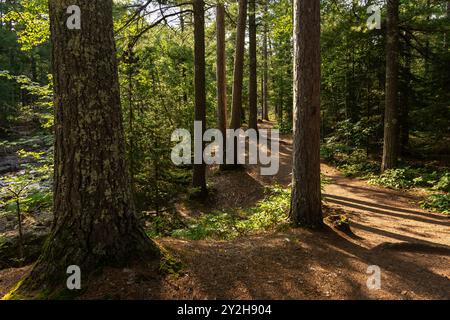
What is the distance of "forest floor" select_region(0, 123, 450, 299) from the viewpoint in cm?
350

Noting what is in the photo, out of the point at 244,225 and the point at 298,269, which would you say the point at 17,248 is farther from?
the point at 298,269

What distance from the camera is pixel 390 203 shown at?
9500mm

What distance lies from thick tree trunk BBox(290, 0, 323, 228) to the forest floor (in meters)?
0.51

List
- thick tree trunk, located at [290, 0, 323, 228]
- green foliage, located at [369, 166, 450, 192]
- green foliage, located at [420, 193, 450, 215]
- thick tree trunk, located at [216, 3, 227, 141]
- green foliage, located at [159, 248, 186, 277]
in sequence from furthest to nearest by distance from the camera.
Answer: thick tree trunk, located at [216, 3, 227, 141], green foliage, located at [369, 166, 450, 192], green foliage, located at [420, 193, 450, 215], thick tree trunk, located at [290, 0, 323, 228], green foliage, located at [159, 248, 186, 277]

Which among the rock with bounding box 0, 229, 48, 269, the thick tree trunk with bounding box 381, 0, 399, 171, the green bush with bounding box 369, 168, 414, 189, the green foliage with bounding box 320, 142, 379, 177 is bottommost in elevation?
the rock with bounding box 0, 229, 48, 269

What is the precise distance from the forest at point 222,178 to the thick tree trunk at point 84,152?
1cm

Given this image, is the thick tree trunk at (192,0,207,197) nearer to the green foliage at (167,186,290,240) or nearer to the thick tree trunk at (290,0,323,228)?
the green foliage at (167,186,290,240)

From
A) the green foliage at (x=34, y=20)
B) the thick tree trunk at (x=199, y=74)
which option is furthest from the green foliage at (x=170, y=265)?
the green foliage at (x=34, y=20)

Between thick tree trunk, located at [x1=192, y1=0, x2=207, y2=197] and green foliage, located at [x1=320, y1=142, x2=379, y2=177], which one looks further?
green foliage, located at [x1=320, y1=142, x2=379, y2=177]

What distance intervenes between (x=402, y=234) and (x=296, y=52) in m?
4.40

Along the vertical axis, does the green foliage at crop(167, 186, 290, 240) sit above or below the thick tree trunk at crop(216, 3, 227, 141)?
below

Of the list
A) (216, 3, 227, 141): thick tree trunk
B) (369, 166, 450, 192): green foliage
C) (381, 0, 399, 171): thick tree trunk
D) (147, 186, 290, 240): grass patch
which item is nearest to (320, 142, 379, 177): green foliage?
(369, 166, 450, 192): green foliage

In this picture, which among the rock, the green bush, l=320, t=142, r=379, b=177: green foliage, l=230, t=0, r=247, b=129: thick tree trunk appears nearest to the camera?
the rock

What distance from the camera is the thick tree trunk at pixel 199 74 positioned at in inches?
395
